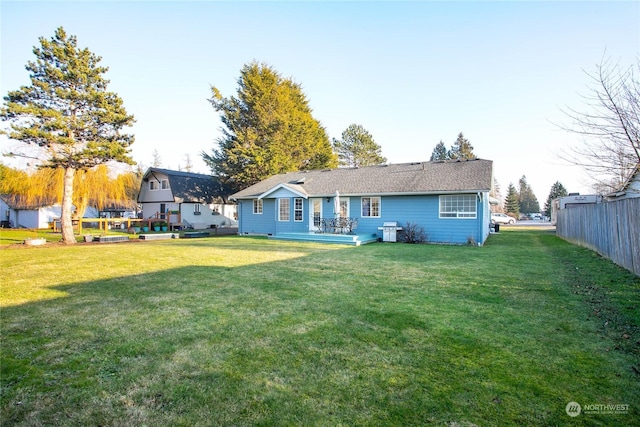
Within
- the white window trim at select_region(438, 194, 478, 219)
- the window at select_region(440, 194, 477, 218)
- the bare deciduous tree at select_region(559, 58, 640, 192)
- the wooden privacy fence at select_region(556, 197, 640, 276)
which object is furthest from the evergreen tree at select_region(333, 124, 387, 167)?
the bare deciduous tree at select_region(559, 58, 640, 192)

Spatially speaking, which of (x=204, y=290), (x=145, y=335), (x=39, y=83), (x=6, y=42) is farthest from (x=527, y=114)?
(x=39, y=83)

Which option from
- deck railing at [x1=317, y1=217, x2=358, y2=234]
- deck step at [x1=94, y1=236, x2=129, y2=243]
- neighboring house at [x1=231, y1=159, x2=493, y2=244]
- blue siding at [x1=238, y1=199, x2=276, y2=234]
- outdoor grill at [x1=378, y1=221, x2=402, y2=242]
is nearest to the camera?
neighboring house at [x1=231, y1=159, x2=493, y2=244]

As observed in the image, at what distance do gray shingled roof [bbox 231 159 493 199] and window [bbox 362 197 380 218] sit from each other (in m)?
0.53

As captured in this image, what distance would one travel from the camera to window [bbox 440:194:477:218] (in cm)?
1486

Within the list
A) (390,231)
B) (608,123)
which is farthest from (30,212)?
(608,123)

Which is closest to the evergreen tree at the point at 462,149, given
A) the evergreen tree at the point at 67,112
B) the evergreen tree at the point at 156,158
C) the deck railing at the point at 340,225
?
the deck railing at the point at 340,225

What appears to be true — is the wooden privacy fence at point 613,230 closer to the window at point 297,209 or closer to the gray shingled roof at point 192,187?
the window at point 297,209

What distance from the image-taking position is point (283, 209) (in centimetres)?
1973

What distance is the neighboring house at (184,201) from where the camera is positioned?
28.2 metres

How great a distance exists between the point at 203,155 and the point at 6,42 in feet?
68.2

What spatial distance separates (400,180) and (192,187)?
20729 mm

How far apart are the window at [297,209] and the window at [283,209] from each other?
51cm

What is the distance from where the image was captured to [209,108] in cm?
2997

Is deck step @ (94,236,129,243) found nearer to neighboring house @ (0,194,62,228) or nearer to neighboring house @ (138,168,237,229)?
neighboring house @ (138,168,237,229)
